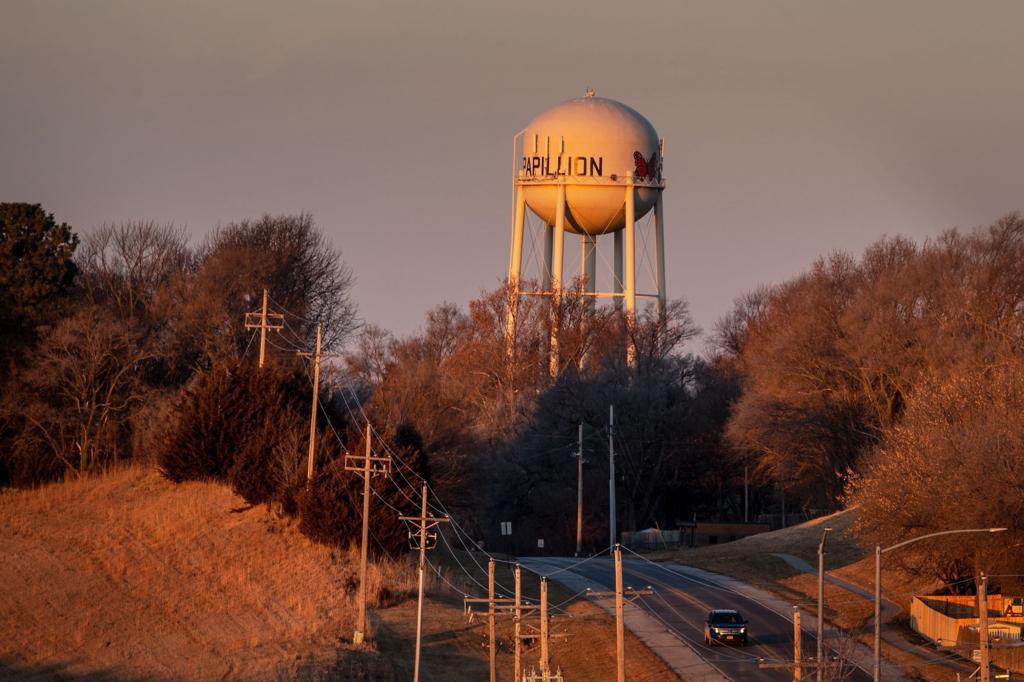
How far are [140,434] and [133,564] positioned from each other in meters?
18.3

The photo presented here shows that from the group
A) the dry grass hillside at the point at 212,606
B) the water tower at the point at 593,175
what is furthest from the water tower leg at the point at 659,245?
the dry grass hillside at the point at 212,606

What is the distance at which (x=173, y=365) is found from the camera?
7688cm

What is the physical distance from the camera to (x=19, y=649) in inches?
1828

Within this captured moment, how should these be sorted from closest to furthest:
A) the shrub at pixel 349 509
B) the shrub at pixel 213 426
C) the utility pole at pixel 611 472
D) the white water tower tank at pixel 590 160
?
the shrub at pixel 349 509, the shrub at pixel 213 426, the utility pole at pixel 611 472, the white water tower tank at pixel 590 160

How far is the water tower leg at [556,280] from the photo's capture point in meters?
78.6

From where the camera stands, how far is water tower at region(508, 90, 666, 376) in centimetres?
7838

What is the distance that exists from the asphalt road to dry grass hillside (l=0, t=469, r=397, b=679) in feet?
31.9

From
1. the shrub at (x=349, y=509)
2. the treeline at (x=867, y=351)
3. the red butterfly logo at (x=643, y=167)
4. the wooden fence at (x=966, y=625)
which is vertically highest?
the red butterfly logo at (x=643, y=167)

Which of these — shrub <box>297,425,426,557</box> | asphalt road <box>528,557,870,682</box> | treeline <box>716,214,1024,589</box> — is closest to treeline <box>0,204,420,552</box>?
shrub <box>297,425,426,557</box>

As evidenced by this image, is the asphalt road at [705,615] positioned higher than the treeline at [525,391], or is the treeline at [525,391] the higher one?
the treeline at [525,391]

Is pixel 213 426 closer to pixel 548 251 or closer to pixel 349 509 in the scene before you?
pixel 349 509

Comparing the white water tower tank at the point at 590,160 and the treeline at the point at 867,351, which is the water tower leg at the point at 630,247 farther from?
the treeline at the point at 867,351

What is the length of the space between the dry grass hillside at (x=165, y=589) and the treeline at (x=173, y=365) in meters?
1.87

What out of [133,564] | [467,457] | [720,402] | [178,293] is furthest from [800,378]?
[133,564]
